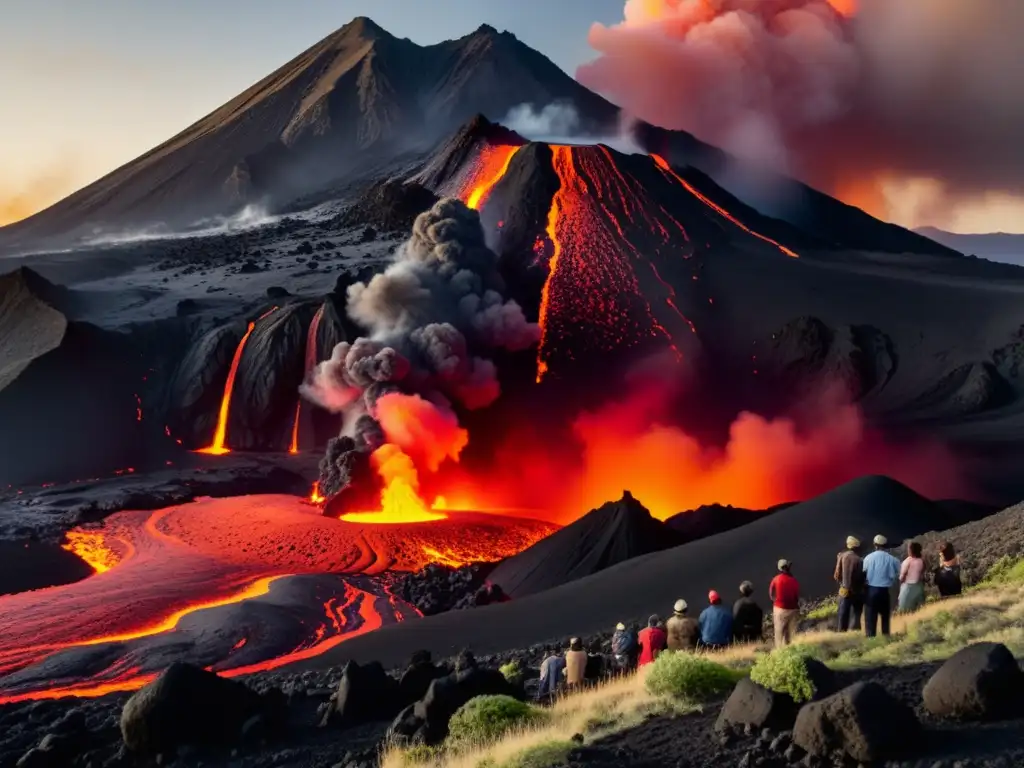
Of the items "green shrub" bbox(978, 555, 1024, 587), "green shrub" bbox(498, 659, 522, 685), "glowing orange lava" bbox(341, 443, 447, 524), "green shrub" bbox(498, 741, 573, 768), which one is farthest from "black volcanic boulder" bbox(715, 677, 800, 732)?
"glowing orange lava" bbox(341, 443, 447, 524)

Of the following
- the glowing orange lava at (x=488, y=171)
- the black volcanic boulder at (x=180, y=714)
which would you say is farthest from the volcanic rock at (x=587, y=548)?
the glowing orange lava at (x=488, y=171)

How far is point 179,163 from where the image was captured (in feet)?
410

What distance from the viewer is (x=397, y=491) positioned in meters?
51.1

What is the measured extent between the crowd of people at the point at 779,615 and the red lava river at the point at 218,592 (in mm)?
13178

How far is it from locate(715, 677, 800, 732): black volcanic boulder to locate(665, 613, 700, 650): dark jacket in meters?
4.99

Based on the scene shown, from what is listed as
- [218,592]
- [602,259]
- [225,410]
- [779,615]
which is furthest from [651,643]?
[602,259]

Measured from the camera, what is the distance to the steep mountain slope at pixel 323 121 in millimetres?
117250

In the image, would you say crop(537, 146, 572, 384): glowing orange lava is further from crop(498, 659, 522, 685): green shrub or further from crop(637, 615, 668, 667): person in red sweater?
crop(637, 615, 668, 667): person in red sweater

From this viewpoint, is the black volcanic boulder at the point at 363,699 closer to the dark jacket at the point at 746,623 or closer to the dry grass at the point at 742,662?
the dry grass at the point at 742,662

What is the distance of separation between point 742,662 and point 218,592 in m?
25.9

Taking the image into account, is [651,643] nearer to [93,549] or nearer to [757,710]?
[757,710]

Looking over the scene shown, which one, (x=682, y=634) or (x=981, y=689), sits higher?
(x=981, y=689)

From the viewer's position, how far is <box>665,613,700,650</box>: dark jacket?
1510cm

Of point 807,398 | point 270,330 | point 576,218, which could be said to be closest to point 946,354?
point 807,398
